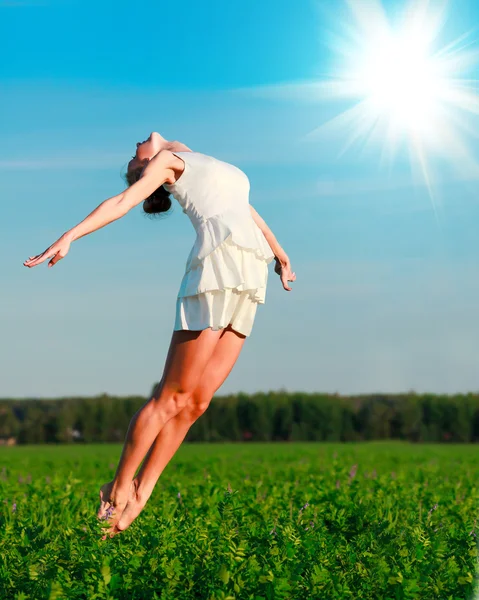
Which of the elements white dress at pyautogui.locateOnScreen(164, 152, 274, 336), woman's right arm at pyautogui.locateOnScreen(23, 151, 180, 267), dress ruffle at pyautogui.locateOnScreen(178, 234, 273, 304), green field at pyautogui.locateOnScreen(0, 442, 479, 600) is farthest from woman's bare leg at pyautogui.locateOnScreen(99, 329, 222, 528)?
woman's right arm at pyautogui.locateOnScreen(23, 151, 180, 267)

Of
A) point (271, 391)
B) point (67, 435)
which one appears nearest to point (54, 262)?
point (271, 391)

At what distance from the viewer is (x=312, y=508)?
6.77m

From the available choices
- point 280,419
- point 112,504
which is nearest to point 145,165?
point 112,504

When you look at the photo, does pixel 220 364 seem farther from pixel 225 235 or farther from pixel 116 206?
pixel 116 206

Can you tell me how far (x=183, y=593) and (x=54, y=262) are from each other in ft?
6.55

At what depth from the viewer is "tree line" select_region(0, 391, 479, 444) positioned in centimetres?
2477

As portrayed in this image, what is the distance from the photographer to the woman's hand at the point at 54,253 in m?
4.54

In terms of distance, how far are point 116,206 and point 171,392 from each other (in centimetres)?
127

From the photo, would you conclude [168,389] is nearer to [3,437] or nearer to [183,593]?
[183,593]

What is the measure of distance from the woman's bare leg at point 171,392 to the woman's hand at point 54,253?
100cm

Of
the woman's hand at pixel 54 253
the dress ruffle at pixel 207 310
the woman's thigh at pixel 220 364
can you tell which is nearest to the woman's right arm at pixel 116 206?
the woman's hand at pixel 54 253

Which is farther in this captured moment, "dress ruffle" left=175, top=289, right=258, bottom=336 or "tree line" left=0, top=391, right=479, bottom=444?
"tree line" left=0, top=391, right=479, bottom=444

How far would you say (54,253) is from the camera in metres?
4.58

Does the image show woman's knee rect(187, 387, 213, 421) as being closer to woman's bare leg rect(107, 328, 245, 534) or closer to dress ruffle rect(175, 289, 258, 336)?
woman's bare leg rect(107, 328, 245, 534)
